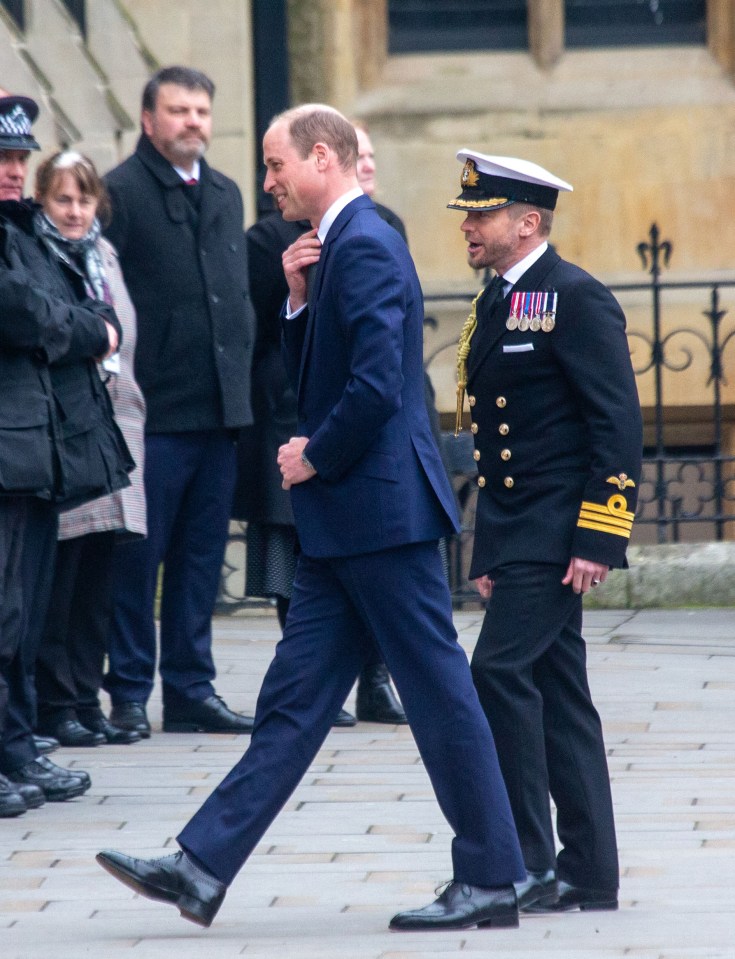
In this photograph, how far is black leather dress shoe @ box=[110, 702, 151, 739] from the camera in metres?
6.83

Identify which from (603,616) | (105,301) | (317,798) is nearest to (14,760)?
(317,798)

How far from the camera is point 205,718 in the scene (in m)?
6.91

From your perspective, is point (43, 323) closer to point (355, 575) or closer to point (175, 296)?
point (175, 296)

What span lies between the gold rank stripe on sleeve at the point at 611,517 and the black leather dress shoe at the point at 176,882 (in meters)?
1.11

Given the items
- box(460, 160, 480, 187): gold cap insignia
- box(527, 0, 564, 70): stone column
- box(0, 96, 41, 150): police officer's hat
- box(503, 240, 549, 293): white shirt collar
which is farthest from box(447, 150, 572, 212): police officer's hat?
box(527, 0, 564, 70): stone column

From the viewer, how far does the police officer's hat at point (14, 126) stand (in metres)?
5.71

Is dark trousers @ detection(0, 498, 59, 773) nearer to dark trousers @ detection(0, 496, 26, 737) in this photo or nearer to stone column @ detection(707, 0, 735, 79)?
dark trousers @ detection(0, 496, 26, 737)

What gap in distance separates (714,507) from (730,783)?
4.47m

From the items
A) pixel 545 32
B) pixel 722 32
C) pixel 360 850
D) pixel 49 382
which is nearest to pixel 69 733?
pixel 49 382

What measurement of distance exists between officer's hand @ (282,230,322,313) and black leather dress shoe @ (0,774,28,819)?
1.79m

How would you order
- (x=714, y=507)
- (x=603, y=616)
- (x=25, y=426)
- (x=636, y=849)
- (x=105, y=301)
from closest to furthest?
(x=636, y=849) → (x=25, y=426) → (x=105, y=301) → (x=603, y=616) → (x=714, y=507)

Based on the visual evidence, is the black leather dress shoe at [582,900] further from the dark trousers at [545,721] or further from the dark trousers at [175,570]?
the dark trousers at [175,570]

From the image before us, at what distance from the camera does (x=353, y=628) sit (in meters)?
4.65

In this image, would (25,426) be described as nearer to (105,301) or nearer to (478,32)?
(105,301)
